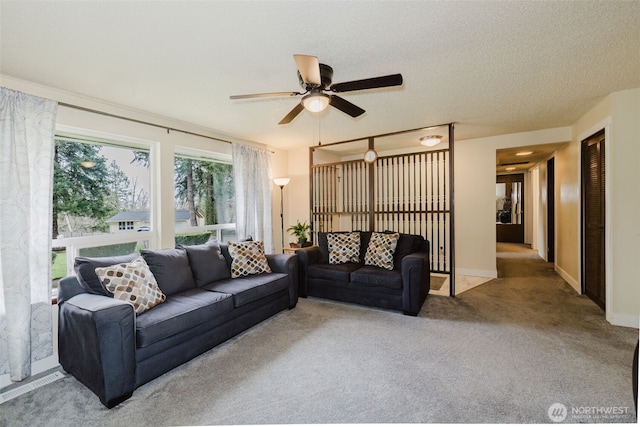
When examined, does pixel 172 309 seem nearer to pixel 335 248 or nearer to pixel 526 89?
pixel 335 248

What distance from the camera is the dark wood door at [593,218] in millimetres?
3422

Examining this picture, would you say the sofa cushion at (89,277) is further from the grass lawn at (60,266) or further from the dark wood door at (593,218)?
the dark wood door at (593,218)

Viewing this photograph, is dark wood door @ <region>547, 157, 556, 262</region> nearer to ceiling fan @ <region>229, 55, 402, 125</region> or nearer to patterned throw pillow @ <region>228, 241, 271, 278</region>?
ceiling fan @ <region>229, 55, 402, 125</region>

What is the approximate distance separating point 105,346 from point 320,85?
2393 mm

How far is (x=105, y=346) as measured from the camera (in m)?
1.88

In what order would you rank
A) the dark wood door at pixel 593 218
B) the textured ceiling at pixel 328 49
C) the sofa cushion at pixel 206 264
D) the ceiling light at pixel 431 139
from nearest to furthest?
the textured ceiling at pixel 328 49 < the sofa cushion at pixel 206 264 < the dark wood door at pixel 593 218 < the ceiling light at pixel 431 139

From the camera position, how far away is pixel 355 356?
248 centimetres

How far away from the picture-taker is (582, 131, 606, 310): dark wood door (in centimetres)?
342

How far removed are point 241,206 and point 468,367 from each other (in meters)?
3.64

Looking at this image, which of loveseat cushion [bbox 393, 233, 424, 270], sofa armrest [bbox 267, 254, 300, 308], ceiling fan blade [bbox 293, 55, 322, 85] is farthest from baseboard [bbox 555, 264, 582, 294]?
ceiling fan blade [bbox 293, 55, 322, 85]

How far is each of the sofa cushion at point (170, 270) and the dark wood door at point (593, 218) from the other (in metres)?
4.81

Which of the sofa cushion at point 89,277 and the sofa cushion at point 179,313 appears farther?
the sofa cushion at point 89,277

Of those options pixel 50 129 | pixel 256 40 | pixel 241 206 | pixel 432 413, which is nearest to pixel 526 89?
pixel 256 40

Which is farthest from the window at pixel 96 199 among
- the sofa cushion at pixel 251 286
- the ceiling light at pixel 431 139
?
the ceiling light at pixel 431 139
